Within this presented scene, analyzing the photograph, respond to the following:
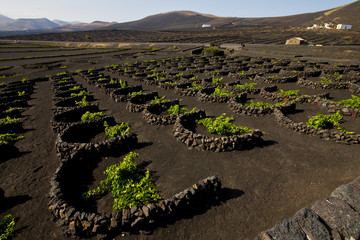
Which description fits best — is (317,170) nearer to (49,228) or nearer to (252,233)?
(252,233)

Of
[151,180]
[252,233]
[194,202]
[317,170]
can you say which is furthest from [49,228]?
[317,170]

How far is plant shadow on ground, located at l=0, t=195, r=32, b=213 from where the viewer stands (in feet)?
27.0

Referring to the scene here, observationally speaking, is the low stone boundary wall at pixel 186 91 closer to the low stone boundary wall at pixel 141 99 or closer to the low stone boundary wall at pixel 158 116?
the low stone boundary wall at pixel 141 99

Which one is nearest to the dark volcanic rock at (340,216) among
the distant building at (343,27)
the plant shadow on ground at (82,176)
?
the plant shadow on ground at (82,176)

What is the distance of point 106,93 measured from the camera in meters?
A: 25.4

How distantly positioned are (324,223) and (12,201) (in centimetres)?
1240

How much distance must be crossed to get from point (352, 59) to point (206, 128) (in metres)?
44.6

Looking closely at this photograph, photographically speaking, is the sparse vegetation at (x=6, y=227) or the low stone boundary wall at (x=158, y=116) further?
the low stone boundary wall at (x=158, y=116)

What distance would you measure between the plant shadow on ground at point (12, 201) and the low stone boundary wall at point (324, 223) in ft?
32.8

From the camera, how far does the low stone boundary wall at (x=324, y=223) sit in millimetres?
5133

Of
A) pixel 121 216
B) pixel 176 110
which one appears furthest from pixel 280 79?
pixel 121 216

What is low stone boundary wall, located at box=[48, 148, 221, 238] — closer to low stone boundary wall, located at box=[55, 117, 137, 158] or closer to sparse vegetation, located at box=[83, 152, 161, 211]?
sparse vegetation, located at box=[83, 152, 161, 211]

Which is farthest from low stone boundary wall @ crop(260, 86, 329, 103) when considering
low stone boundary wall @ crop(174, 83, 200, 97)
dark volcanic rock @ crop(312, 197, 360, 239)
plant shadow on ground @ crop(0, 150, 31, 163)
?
plant shadow on ground @ crop(0, 150, 31, 163)

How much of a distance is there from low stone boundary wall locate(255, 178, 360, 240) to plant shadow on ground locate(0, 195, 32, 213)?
9995mm
